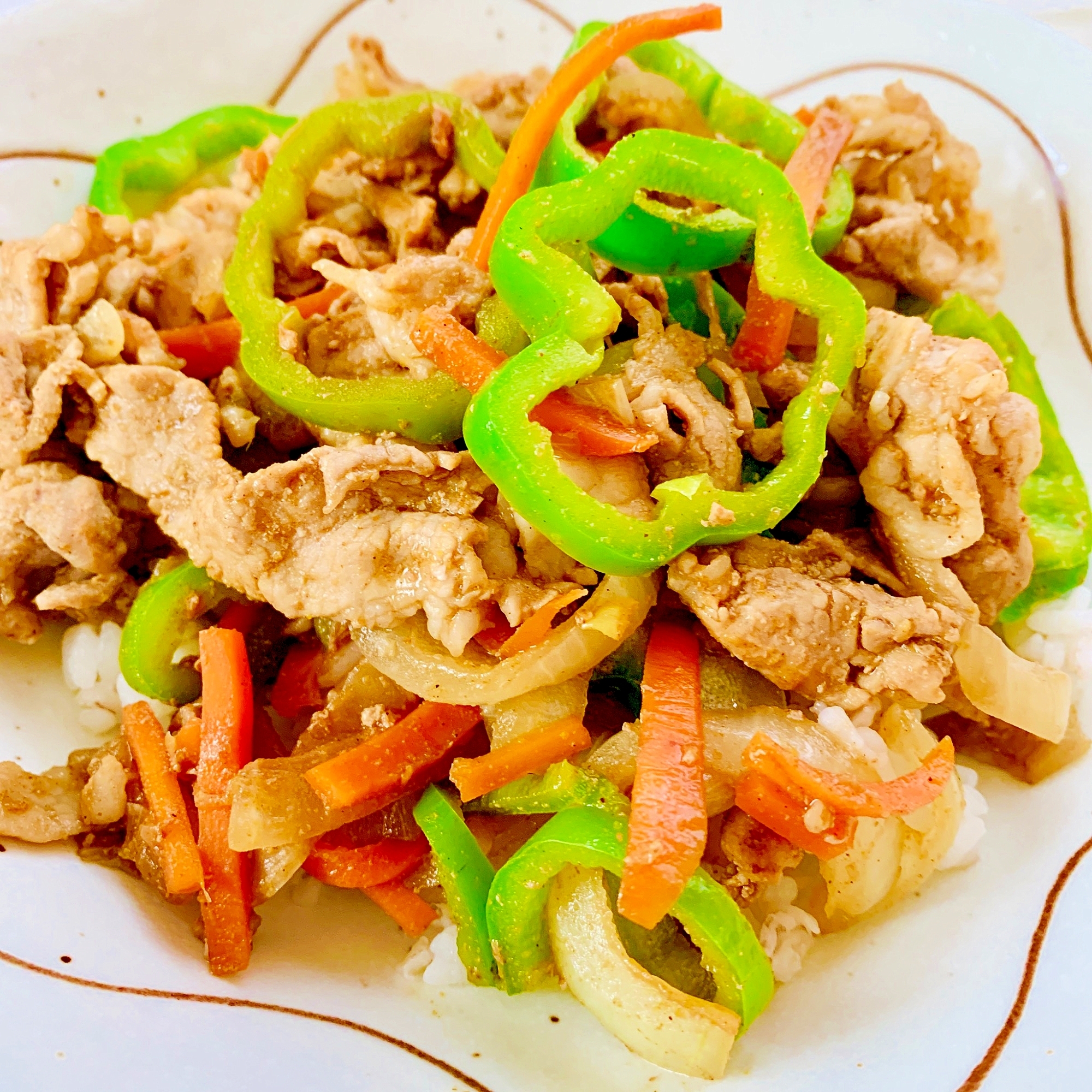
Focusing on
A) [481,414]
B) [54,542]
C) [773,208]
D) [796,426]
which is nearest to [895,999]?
[796,426]

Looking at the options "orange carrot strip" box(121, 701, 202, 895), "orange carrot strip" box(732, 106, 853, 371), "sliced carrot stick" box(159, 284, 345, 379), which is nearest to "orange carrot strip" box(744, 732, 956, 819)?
"orange carrot strip" box(732, 106, 853, 371)

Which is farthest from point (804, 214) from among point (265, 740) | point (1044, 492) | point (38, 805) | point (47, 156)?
point (47, 156)

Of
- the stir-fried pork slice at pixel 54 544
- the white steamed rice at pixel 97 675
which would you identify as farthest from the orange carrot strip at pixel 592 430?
the white steamed rice at pixel 97 675

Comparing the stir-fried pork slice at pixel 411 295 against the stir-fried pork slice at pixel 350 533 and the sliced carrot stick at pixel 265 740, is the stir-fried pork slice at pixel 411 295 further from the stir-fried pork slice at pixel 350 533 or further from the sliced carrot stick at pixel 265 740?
the sliced carrot stick at pixel 265 740

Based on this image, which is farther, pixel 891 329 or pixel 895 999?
pixel 891 329

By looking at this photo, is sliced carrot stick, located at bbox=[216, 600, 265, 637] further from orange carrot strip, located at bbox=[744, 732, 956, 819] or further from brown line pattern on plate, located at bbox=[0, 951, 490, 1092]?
orange carrot strip, located at bbox=[744, 732, 956, 819]

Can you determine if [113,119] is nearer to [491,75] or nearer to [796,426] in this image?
[491,75]
